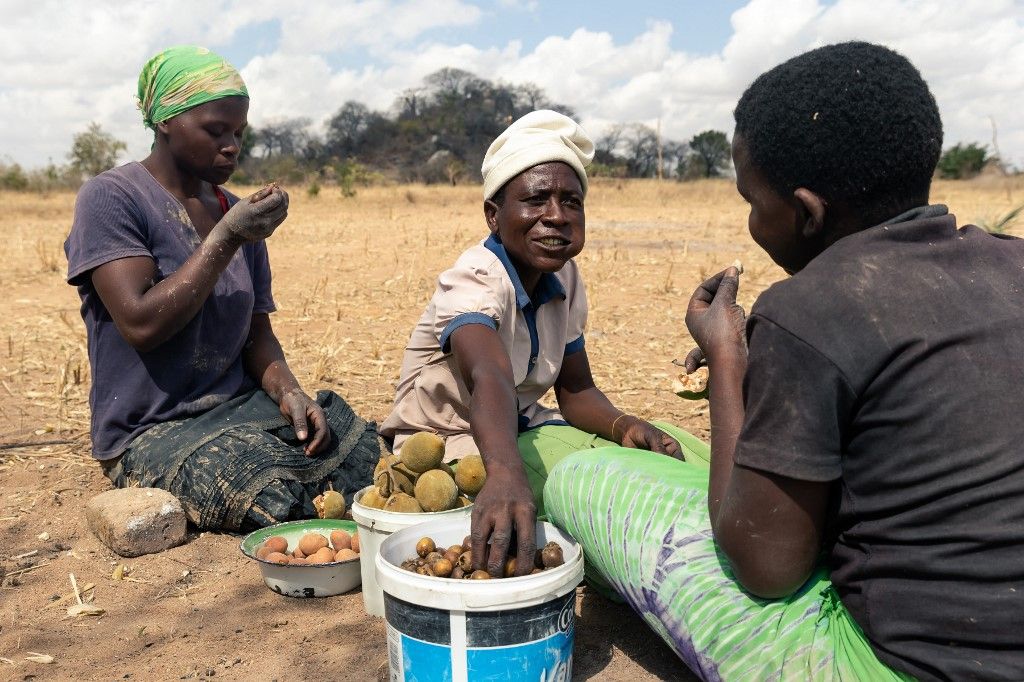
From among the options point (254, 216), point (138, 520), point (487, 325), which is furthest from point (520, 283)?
point (138, 520)

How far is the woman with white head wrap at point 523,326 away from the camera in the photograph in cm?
275

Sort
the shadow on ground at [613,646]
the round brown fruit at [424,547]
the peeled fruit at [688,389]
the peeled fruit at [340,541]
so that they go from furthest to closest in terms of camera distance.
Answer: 1. the peeled fruit at [340,541]
2. the peeled fruit at [688,389]
3. the shadow on ground at [613,646]
4. the round brown fruit at [424,547]

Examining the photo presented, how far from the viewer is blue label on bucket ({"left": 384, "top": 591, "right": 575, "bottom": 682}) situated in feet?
6.23

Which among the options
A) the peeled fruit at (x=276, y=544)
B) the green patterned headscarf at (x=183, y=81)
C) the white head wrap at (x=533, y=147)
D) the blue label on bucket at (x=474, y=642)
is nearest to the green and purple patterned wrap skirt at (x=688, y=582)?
the blue label on bucket at (x=474, y=642)

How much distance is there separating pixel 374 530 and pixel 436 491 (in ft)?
0.64

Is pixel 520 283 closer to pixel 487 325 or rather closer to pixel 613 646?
pixel 487 325

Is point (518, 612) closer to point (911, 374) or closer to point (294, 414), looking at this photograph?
point (911, 374)

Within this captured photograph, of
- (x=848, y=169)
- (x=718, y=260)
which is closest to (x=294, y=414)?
(x=848, y=169)

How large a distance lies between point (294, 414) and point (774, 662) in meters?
2.07

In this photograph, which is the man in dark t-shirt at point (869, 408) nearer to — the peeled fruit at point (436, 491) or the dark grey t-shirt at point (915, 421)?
the dark grey t-shirt at point (915, 421)

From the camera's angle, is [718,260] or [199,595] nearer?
[199,595]

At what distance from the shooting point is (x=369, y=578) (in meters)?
2.63

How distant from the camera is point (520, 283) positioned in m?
2.99

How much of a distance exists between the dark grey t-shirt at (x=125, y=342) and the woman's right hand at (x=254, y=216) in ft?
1.18
